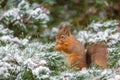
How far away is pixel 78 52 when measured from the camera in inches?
130

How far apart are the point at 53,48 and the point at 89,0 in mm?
3390

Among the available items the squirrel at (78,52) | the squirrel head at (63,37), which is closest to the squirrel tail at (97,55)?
the squirrel at (78,52)

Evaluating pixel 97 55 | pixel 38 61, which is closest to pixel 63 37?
pixel 97 55

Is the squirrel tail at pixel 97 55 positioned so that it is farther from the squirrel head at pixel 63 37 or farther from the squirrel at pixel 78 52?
the squirrel head at pixel 63 37

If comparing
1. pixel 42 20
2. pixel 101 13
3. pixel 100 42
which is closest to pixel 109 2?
pixel 101 13

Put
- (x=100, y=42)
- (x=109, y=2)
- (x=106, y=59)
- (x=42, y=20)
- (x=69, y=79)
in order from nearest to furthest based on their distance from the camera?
(x=69, y=79) < (x=106, y=59) < (x=100, y=42) < (x=42, y=20) < (x=109, y=2)

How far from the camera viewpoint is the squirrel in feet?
10.6

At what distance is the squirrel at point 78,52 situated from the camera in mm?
3227

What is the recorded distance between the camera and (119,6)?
7.02m

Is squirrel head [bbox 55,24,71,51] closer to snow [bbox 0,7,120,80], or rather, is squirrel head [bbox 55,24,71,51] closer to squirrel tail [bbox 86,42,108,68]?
snow [bbox 0,7,120,80]

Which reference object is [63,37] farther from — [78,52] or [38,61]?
[38,61]

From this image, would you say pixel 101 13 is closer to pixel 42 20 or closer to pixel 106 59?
pixel 42 20

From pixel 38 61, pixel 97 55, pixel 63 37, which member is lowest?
pixel 38 61

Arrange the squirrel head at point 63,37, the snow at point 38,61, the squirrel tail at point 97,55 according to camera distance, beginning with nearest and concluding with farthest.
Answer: the snow at point 38,61 < the squirrel tail at point 97,55 < the squirrel head at point 63,37
